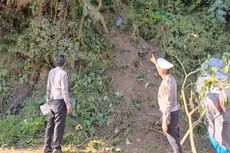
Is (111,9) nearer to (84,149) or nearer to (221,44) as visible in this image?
(221,44)

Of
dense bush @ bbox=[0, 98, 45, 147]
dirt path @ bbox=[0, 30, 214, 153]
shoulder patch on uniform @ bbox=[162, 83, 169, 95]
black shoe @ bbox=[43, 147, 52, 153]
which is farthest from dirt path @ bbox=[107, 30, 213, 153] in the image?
dense bush @ bbox=[0, 98, 45, 147]

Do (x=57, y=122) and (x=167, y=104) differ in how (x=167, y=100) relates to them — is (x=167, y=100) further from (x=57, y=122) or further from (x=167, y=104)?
(x=57, y=122)

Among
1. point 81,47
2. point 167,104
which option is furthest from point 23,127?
point 167,104

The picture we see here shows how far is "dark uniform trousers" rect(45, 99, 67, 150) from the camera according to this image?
7020mm

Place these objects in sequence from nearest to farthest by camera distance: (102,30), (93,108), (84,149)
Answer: (84,149), (93,108), (102,30)

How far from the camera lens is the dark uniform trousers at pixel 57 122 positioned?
23.0ft

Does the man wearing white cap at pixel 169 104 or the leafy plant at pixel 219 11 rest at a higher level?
the leafy plant at pixel 219 11

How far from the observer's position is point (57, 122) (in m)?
7.06

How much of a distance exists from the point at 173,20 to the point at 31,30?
335 centimetres

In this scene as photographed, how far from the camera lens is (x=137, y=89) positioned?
876cm

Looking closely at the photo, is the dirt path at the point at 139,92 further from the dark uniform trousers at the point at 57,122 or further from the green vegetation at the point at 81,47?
the dark uniform trousers at the point at 57,122

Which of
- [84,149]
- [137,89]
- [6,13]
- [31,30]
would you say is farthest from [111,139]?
[6,13]

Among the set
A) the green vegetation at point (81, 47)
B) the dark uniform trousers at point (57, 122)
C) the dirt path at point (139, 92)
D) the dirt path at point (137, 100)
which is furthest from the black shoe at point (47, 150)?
the dirt path at point (139, 92)

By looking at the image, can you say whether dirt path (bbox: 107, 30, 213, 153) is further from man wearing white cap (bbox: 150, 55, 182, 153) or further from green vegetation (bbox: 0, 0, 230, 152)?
man wearing white cap (bbox: 150, 55, 182, 153)
